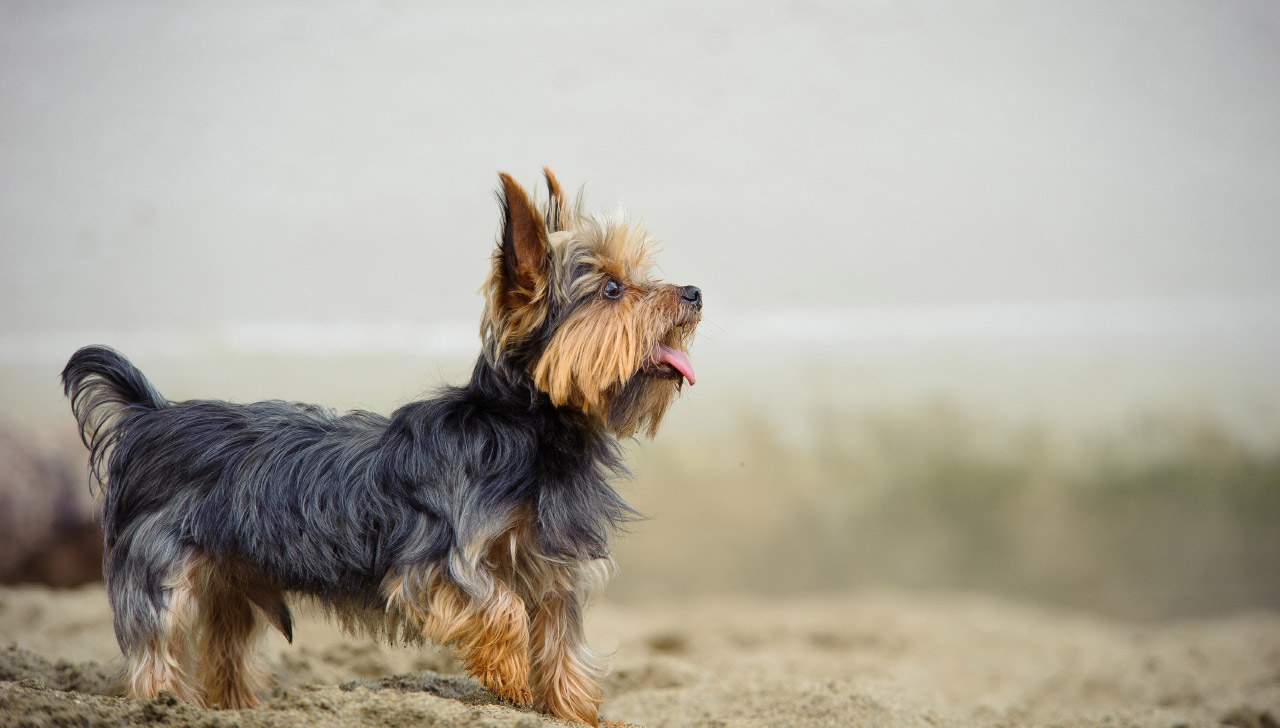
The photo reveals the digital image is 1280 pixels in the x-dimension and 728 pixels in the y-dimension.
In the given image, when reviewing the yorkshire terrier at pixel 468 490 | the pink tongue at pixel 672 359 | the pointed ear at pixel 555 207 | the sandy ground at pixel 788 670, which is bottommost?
the sandy ground at pixel 788 670

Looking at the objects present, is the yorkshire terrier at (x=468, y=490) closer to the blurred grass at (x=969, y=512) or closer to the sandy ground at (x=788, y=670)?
the sandy ground at (x=788, y=670)

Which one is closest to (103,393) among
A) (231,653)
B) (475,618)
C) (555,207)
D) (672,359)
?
(231,653)

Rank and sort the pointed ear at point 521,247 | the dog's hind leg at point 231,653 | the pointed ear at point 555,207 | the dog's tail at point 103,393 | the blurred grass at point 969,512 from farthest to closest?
the blurred grass at point 969,512
the dog's hind leg at point 231,653
the dog's tail at point 103,393
the pointed ear at point 555,207
the pointed ear at point 521,247

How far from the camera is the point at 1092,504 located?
24.5 ft

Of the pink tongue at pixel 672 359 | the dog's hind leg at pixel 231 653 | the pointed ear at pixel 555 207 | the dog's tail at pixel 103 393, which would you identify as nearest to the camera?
the pink tongue at pixel 672 359

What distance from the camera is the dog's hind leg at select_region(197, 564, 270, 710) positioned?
12.9ft

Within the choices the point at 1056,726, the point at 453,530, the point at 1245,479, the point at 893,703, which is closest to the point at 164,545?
the point at 453,530

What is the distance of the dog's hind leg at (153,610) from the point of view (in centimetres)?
348

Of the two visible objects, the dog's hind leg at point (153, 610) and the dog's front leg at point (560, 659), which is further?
the dog's front leg at point (560, 659)

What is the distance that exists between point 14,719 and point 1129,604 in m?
7.29

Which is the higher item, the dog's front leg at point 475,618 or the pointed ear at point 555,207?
the pointed ear at point 555,207

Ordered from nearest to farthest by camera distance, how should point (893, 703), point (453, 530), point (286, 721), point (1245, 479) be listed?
point (286, 721)
point (453, 530)
point (893, 703)
point (1245, 479)

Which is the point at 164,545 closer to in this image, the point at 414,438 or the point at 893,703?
the point at 414,438

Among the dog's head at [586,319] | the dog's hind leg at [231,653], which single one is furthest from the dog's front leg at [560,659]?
the dog's hind leg at [231,653]
